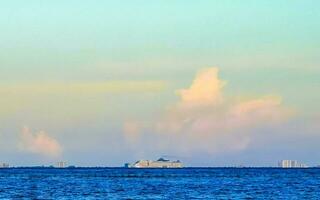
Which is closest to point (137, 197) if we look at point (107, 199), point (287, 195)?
point (107, 199)

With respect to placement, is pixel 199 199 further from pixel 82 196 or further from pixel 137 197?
pixel 82 196

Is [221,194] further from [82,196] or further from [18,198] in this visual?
[18,198]

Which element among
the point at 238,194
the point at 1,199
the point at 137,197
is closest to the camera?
the point at 1,199

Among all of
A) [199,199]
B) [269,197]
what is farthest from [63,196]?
[269,197]

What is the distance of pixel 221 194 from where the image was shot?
10762cm

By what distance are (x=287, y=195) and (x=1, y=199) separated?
33756 millimetres

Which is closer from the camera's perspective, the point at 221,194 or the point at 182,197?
the point at 182,197

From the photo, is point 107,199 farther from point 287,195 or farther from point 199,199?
point 287,195

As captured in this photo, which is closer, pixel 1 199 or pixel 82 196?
pixel 1 199

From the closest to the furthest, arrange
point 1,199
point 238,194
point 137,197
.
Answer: point 1,199, point 137,197, point 238,194

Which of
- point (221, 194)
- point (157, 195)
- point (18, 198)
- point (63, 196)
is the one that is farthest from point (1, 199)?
point (221, 194)

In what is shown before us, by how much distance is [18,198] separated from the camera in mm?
96188

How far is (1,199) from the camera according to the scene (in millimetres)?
→ 92438

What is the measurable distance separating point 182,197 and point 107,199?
28.8 feet
